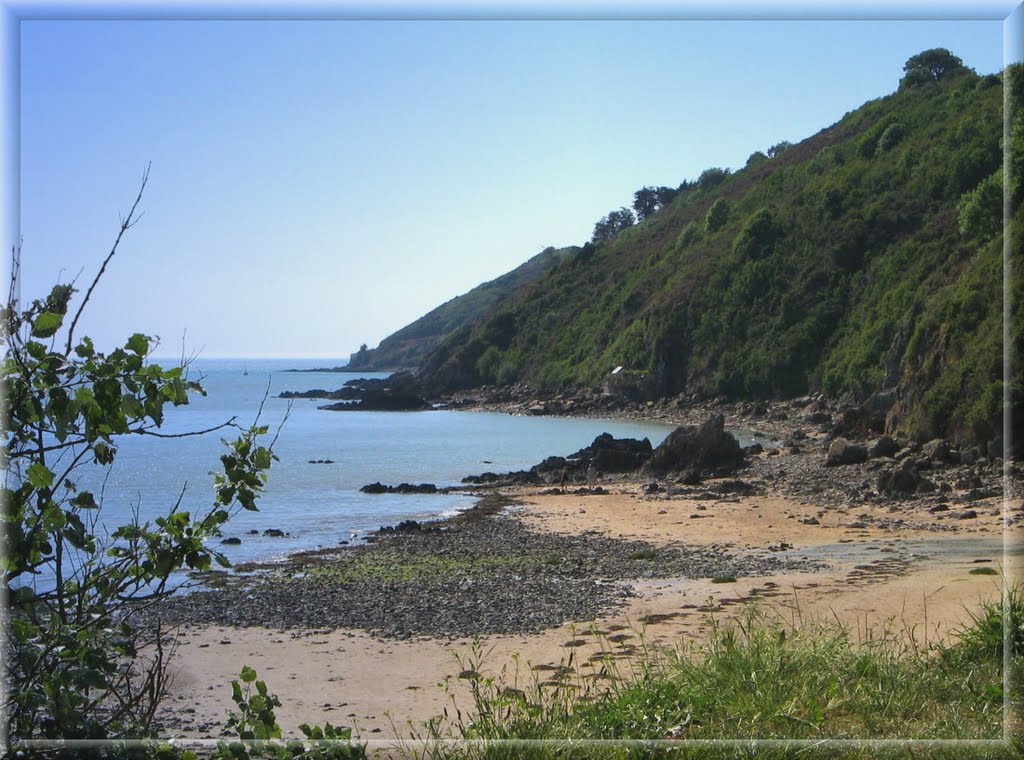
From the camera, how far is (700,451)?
2727 centimetres

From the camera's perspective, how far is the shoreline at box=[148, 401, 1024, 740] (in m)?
8.05

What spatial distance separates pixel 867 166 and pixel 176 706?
152ft

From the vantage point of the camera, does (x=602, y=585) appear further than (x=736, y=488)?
No

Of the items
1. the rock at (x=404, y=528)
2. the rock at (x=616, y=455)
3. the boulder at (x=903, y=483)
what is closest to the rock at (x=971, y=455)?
the boulder at (x=903, y=483)

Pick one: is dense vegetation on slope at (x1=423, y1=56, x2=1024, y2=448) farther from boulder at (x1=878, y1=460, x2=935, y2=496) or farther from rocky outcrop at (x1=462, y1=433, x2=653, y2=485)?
rocky outcrop at (x1=462, y1=433, x2=653, y2=485)

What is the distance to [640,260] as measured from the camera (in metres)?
59.4

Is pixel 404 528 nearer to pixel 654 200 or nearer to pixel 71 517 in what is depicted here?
pixel 71 517

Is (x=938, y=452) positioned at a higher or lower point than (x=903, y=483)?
higher

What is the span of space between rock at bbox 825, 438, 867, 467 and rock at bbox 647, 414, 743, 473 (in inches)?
100

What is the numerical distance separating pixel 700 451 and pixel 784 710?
23036 mm

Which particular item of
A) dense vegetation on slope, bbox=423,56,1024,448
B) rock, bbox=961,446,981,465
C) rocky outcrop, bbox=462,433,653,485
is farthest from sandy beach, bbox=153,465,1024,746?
rocky outcrop, bbox=462,433,653,485

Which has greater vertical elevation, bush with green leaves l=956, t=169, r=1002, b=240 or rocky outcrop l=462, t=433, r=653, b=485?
bush with green leaves l=956, t=169, r=1002, b=240

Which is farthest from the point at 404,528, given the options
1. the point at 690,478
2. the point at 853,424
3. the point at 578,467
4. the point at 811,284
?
the point at 811,284

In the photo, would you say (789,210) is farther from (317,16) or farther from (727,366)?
(317,16)
